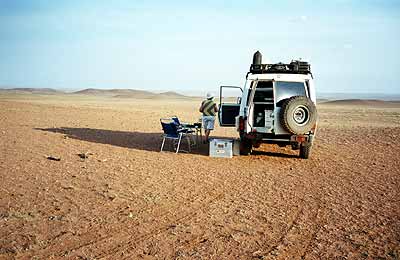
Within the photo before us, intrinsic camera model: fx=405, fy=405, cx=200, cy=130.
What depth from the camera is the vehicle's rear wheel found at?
10.4m


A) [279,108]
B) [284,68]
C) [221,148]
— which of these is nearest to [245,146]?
[221,148]

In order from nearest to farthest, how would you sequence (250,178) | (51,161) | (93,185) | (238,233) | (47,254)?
(47,254)
(238,233)
(93,185)
(250,178)
(51,161)

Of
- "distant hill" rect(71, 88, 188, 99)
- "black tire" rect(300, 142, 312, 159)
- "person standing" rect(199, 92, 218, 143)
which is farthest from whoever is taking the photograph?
"distant hill" rect(71, 88, 188, 99)

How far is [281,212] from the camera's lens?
19.3 ft

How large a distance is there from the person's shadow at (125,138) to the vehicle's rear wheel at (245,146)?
102 cm

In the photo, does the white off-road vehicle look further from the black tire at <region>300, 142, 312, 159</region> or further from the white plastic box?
the white plastic box

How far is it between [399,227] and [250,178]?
318 cm

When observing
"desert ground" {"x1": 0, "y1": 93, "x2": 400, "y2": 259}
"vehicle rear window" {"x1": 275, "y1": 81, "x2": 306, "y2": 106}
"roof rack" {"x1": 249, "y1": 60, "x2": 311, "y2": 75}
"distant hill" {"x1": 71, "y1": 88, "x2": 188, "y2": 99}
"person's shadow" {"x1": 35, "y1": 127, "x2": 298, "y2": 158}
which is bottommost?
"desert ground" {"x1": 0, "y1": 93, "x2": 400, "y2": 259}

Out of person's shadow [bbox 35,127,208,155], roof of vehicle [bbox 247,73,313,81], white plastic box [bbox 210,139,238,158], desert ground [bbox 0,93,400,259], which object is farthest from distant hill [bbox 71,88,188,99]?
desert ground [bbox 0,93,400,259]

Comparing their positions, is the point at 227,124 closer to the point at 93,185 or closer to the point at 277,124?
the point at 277,124

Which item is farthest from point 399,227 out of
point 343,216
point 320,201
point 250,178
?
point 250,178

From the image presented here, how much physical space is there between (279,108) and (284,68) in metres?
1.21

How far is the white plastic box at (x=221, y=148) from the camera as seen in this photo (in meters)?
10.3

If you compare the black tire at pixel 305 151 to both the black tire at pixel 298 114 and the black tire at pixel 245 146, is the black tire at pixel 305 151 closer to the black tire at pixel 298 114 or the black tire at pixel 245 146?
the black tire at pixel 298 114
